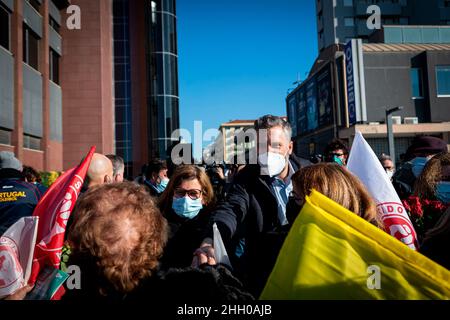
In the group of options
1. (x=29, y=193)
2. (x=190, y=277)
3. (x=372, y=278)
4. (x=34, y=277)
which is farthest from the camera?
(x=29, y=193)

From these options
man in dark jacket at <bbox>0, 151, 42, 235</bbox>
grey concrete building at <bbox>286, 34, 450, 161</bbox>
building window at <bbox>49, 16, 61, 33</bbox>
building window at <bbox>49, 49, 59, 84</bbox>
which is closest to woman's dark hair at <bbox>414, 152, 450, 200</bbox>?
man in dark jacket at <bbox>0, 151, 42, 235</bbox>

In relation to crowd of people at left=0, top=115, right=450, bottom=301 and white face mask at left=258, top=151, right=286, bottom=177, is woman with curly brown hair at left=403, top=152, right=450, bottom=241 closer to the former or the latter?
crowd of people at left=0, top=115, right=450, bottom=301

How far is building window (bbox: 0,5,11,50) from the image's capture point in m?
14.6

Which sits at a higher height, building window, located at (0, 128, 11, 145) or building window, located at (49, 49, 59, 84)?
building window, located at (49, 49, 59, 84)

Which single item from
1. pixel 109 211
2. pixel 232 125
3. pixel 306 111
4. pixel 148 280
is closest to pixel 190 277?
pixel 148 280

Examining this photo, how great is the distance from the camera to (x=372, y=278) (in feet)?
4.25

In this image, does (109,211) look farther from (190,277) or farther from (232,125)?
(232,125)

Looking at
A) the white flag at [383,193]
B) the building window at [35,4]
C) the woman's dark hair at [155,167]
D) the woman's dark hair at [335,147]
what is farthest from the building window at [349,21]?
the white flag at [383,193]

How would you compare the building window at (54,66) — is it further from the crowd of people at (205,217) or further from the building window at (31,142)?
the crowd of people at (205,217)

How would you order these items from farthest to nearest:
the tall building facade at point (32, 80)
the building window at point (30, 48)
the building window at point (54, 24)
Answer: the building window at point (54, 24) → the building window at point (30, 48) → the tall building facade at point (32, 80)

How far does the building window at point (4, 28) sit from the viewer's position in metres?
14.6

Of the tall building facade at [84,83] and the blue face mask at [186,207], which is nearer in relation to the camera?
the blue face mask at [186,207]

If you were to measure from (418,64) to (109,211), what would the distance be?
94.3 ft

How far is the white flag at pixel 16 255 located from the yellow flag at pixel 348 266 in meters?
1.21
